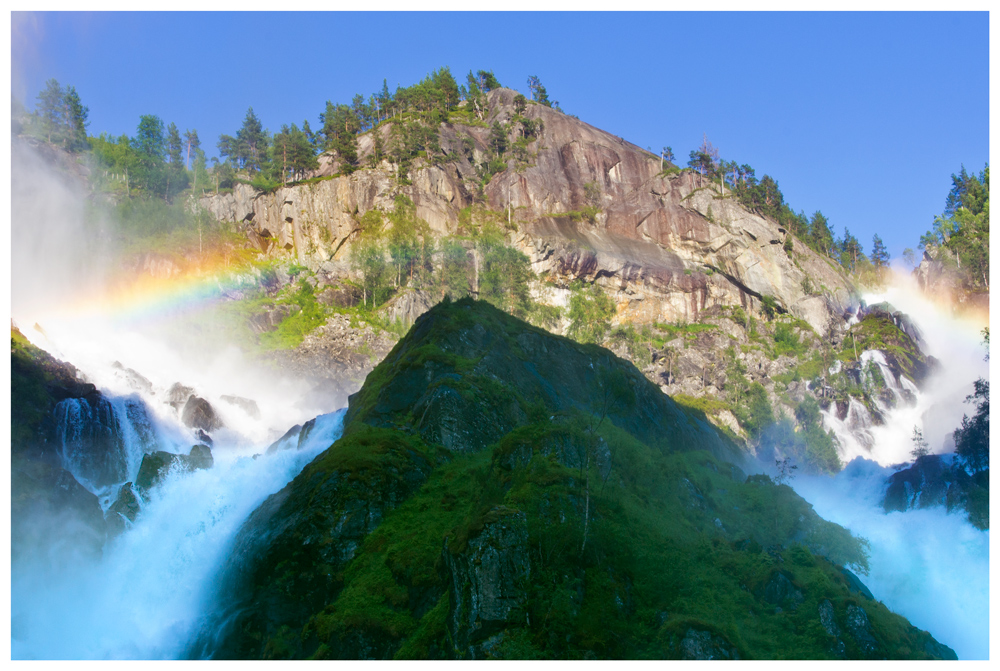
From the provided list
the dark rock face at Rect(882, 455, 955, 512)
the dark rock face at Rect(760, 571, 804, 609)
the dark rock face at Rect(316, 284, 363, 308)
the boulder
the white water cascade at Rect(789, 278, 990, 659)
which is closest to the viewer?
the dark rock face at Rect(760, 571, 804, 609)

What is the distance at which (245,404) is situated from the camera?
55281 mm

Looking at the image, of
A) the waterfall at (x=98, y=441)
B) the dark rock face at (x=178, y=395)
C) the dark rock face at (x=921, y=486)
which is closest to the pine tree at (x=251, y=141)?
the dark rock face at (x=178, y=395)

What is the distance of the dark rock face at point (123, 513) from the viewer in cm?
2731

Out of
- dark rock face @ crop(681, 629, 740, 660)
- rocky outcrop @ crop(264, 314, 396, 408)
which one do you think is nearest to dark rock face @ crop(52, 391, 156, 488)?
rocky outcrop @ crop(264, 314, 396, 408)

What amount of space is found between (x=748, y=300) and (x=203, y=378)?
251 feet

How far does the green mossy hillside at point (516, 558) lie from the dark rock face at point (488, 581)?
0.13 ft

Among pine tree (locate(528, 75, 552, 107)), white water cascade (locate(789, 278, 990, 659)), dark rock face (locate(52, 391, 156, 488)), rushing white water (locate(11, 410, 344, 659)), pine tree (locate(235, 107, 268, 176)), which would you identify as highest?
pine tree (locate(528, 75, 552, 107))

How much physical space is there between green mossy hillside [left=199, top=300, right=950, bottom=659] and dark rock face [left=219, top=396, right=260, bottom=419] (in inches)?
1253

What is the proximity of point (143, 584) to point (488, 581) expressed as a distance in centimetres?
1701

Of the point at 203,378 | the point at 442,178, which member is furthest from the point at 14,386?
the point at 442,178

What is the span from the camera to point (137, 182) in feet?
279

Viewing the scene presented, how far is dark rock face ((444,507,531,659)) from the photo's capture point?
1495 cm

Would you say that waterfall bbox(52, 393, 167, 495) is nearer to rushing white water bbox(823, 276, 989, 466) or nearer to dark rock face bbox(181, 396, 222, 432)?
dark rock face bbox(181, 396, 222, 432)

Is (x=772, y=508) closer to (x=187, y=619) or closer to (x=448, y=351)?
(x=448, y=351)
